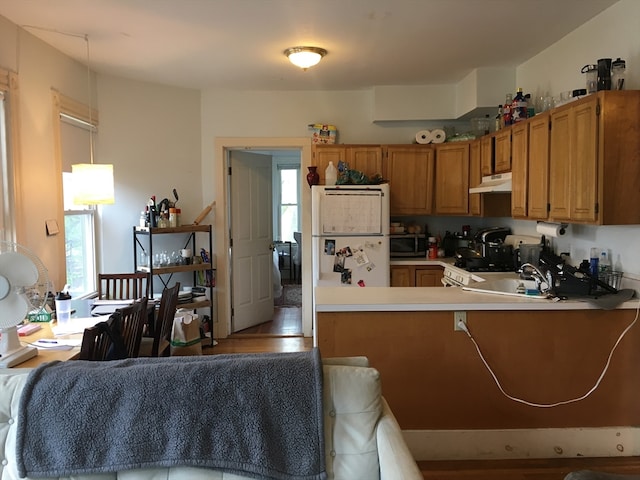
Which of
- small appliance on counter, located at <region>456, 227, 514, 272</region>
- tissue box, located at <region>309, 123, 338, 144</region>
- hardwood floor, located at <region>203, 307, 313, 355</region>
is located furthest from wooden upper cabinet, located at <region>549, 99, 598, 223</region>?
hardwood floor, located at <region>203, 307, 313, 355</region>

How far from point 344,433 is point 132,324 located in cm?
162

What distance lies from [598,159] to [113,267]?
163 inches

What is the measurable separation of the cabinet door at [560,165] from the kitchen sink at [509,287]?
18.8 inches

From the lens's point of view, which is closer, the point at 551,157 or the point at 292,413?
the point at 292,413

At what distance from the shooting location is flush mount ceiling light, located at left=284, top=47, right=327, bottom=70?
3625mm

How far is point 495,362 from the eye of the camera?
8.98 ft

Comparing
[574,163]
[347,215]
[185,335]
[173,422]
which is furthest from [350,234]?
[173,422]

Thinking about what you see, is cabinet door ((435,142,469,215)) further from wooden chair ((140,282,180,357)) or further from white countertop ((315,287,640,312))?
wooden chair ((140,282,180,357))

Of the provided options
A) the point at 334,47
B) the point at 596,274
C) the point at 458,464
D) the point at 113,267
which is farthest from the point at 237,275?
the point at 596,274

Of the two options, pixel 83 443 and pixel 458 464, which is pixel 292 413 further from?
pixel 458 464

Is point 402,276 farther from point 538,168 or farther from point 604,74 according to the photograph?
point 604,74

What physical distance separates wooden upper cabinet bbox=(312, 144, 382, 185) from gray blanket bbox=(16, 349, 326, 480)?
3373mm

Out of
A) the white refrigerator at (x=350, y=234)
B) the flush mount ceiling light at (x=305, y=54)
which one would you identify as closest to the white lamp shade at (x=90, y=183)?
the flush mount ceiling light at (x=305, y=54)

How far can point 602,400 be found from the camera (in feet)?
9.05
